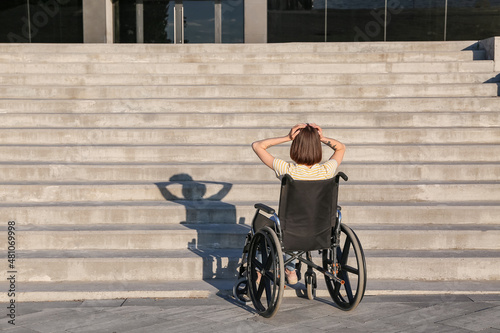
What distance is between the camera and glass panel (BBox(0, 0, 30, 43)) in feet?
60.7

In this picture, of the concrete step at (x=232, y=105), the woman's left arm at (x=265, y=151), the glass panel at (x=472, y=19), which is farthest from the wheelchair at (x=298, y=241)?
the glass panel at (x=472, y=19)

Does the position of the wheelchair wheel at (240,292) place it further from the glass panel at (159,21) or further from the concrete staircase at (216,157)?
the glass panel at (159,21)

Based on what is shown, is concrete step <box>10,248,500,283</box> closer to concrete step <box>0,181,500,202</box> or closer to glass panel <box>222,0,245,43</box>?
concrete step <box>0,181,500,202</box>

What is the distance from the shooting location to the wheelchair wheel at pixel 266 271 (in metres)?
4.56

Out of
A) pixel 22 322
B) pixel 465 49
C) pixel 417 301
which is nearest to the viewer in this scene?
pixel 22 322

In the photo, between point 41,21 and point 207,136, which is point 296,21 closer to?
point 41,21

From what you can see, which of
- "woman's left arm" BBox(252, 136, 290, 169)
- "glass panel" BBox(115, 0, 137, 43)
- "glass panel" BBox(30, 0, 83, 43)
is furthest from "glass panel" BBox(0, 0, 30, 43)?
"woman's left arm" BBox(252, 136, 290, 169)

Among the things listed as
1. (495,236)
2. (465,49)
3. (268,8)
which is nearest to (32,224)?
(495,236)

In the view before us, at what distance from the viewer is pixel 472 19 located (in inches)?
666

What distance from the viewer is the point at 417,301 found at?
5.23 meters

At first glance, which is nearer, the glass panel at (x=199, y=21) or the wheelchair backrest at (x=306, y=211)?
the wheelchair backrest at (x=306, y=211)

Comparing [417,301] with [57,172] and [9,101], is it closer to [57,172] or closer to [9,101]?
[57,172]

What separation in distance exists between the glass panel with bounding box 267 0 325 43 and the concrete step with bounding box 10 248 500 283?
12.3 meters

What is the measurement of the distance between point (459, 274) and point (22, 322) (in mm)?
3897
